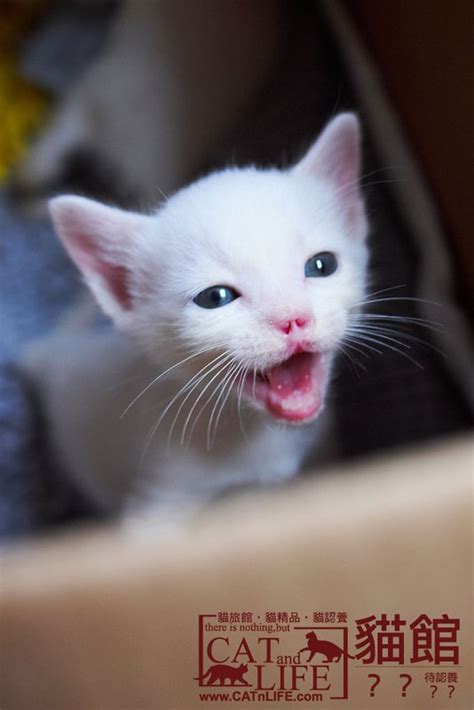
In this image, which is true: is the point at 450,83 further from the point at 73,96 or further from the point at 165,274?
the point at 73,96

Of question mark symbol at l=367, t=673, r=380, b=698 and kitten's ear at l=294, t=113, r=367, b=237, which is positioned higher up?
kitten's ear at l=294, t=113, r=367, b=237

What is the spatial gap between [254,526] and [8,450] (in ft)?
2.57

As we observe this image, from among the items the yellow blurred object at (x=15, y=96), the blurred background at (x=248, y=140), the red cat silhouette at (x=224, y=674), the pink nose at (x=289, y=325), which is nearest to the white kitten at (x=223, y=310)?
the pink nose at (x=289, y=325)

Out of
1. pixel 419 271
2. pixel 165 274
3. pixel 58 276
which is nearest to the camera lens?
pixel 165 274

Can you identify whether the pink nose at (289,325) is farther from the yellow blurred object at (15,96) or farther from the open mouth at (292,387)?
the yellow blurred object at (15,96)

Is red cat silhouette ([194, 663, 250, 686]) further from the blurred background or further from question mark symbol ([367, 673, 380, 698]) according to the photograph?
the blurred background

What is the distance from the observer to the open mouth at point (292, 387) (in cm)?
70

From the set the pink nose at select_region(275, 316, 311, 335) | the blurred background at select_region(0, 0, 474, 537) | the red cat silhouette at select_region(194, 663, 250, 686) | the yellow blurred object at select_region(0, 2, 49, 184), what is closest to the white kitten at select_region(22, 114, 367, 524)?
the pink nose at select_region(275, 316, 311, 335)

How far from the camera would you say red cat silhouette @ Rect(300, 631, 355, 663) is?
67 centimetres

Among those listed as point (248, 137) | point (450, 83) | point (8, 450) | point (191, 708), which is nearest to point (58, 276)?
point (8, 450)

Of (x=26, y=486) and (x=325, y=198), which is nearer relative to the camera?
(x=325, y=198)

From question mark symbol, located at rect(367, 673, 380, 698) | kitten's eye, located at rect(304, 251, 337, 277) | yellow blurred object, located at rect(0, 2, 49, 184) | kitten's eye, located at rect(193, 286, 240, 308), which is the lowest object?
question mark symbol, located at rect(367, 673, 380, 698)

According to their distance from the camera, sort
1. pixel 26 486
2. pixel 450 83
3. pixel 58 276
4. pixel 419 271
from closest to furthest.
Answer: pixel 450 83 → pixel 419 271 → pixel 26 486 → pixel 58 276

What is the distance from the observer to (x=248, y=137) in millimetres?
1157
